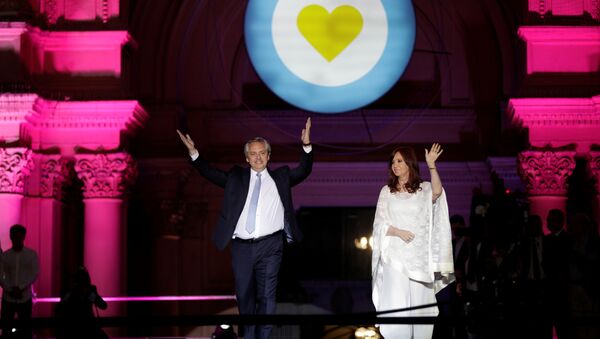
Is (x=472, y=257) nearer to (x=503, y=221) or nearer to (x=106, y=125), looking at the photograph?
(x=503, y=221)

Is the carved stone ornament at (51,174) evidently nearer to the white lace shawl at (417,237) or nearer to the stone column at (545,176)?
the stone column at (545,176)

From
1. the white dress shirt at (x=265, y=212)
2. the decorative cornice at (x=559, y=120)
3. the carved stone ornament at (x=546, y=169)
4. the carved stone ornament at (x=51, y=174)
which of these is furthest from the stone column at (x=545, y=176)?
the white dress shirt at (x=265, y=212)

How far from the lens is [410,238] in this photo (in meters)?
10.6

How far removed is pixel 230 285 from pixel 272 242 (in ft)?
38.6

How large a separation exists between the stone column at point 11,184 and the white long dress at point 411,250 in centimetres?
885

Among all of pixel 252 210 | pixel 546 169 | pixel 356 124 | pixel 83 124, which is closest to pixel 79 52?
pixel 83 124

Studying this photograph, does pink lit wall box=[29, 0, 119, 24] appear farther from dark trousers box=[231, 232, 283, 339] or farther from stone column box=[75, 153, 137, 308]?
dark trousers box=[231, 232, 283, 339]

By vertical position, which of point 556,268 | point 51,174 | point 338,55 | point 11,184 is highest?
point 338,55

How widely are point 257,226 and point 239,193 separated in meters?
0.37

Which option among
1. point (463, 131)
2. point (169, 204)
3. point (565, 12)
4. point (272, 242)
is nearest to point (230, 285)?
point (169, 204)

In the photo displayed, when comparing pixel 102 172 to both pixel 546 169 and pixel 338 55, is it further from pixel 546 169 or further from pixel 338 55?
pixel 546 169

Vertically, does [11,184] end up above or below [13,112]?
below

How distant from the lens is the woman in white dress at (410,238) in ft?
34.7

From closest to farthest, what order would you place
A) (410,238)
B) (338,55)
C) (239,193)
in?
1. (410,238)
2. (239,193)
3. (338,55)
